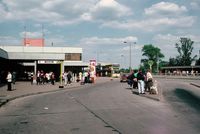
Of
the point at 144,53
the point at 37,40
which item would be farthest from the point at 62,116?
the point at 144,53

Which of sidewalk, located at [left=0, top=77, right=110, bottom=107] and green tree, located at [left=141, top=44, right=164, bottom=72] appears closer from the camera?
sidewalk, located at [left=0, top=77, right=110, bottom=107]

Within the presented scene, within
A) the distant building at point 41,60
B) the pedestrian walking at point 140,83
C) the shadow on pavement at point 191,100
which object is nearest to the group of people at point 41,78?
the distant building at point 41,60

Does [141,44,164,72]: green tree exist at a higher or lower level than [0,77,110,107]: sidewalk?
higher

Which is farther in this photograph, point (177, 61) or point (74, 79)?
point (177, 61)

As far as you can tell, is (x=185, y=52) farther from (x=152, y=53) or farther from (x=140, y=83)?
(x=140, y=83)

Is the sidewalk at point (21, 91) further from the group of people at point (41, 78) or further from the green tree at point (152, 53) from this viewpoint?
the green tree at point (152, 53)

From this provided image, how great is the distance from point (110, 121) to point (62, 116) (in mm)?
2321

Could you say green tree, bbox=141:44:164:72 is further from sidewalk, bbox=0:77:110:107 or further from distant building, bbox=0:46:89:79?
sidewalk, bbox=0:77:110:107

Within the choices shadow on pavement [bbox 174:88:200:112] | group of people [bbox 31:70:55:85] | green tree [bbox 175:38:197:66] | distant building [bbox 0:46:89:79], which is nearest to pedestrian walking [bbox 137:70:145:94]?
shadow on pavement [bbox 174:88:200:112]

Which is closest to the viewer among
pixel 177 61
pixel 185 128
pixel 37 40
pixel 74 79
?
pixel 185 128

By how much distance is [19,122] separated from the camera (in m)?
11.0

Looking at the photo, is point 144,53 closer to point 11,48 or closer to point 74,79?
point 11,48

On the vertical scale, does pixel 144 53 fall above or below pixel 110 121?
above

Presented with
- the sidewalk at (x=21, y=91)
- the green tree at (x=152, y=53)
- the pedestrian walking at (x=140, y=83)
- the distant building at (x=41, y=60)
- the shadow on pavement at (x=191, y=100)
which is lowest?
the shadow on pavement at (x=191, y=100)
